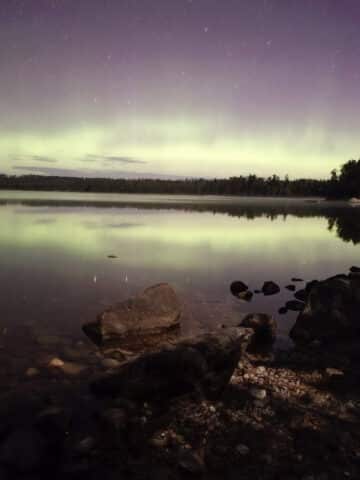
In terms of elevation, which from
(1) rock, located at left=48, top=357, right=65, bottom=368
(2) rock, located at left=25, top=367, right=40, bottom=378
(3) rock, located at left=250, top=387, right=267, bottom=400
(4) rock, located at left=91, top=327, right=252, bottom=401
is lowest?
(2) rock, located at left=25, top=367, right=40, bottom=378

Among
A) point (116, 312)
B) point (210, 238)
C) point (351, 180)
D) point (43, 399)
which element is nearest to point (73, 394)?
point (43, 399)

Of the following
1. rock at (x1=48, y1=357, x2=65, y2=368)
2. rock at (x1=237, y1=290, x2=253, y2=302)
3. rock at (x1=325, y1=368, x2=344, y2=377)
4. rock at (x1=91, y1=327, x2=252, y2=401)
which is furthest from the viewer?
rock at (x1=237, y1=290, x2=253, y2=302)

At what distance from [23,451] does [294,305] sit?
514 inches

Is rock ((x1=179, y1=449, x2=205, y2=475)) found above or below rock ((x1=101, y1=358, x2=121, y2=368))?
above

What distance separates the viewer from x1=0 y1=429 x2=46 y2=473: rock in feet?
18.5

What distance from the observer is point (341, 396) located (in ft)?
26.4

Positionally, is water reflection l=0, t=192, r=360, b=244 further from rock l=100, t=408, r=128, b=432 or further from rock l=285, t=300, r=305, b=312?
rock l=100, t=408, r=128, b=432

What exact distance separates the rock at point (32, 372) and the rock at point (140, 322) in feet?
7.76

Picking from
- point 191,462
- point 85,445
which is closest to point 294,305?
point 191,462

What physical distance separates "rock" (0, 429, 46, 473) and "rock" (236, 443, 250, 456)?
341cm

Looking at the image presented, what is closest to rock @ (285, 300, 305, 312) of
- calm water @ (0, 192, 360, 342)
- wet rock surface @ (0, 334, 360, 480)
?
calm water @ (0, 192, 360, 342)

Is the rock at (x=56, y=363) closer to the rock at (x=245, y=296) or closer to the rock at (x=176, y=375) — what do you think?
the rock at (x=176, y=375)

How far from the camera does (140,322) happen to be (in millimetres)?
12203

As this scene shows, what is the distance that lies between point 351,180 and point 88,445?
190m
